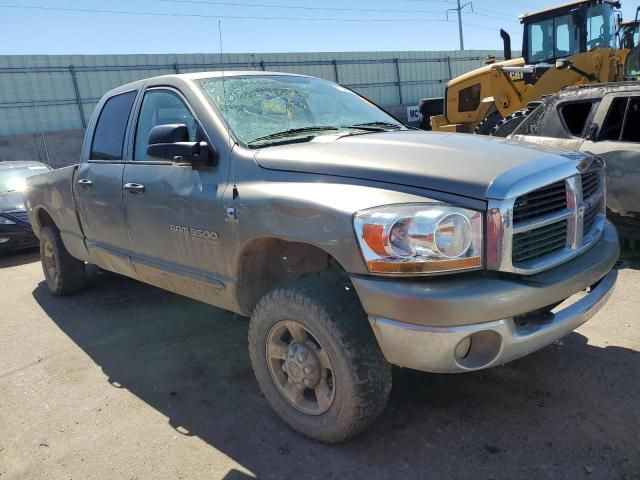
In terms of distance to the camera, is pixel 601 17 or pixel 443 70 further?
pixel 443 70

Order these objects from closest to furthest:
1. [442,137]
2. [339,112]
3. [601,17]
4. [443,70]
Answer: [442,137] → [339,112] → [601,17] → [443,70]

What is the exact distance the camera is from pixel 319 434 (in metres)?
2.77

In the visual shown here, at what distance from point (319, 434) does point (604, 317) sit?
101 inches

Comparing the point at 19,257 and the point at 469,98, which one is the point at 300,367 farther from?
the point at 469,98

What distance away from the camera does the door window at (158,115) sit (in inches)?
138

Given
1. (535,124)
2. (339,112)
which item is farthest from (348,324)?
(535,124)

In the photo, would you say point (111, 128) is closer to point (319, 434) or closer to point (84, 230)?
point (84, 230)

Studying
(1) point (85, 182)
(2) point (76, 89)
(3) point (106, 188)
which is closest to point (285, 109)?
(3) point (106, 188)

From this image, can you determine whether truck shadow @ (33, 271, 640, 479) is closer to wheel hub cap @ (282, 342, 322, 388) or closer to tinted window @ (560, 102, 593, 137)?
wheel hub cap @ (282, 342, 322, 388)

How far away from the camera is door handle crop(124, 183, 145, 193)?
145 inches

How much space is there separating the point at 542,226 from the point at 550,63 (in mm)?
10410

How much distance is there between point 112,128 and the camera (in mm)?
4387

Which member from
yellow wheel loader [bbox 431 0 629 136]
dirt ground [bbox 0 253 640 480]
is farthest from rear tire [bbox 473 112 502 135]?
dirt ground [bbox 0 253 640 480]

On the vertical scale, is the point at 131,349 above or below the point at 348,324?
below
